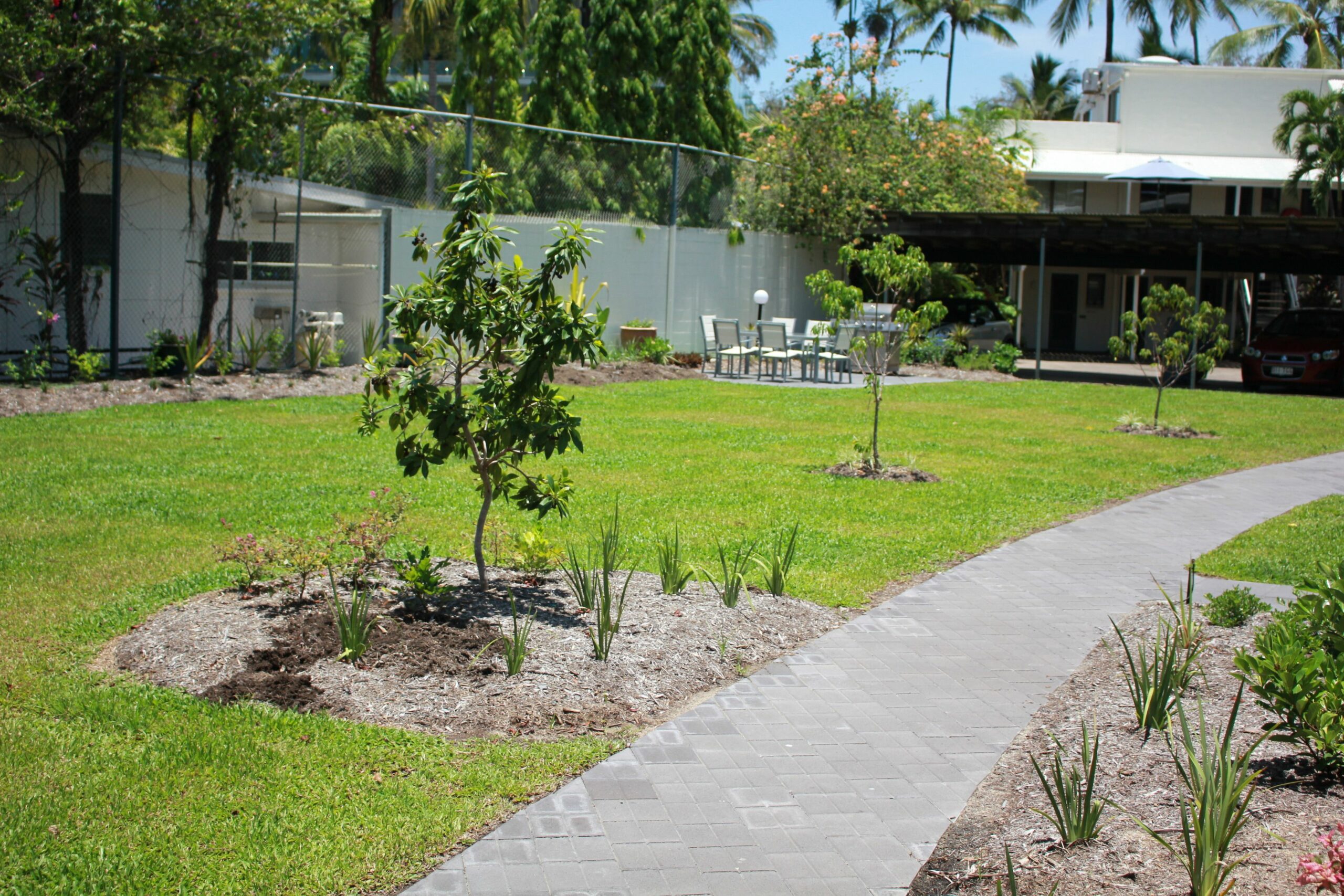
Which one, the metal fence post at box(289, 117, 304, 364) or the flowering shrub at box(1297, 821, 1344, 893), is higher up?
the metal fence post at box(289, 117, 304, 364)

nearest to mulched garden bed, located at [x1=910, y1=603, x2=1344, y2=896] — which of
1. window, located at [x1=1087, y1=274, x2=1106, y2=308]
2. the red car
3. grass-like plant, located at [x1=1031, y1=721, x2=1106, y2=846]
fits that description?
grass-like plant, located at [x1=1031, y1=721, x2=1106, y2=846]

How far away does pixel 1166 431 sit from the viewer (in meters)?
14.9

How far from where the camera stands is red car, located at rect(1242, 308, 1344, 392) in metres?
22.6

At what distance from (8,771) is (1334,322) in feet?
82.9

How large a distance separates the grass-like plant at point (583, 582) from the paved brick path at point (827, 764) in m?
0.98

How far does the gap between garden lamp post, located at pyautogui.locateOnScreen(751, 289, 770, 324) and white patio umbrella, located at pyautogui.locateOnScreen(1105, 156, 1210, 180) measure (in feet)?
36.2

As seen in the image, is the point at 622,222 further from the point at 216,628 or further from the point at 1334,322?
the point at 216,628

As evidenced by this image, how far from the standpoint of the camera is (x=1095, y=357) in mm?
34406

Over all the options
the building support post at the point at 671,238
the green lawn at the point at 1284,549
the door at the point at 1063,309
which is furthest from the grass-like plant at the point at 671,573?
the door at the point at 1063,309

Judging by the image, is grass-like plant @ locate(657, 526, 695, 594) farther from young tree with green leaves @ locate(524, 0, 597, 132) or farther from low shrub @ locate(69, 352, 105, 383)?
young tree with green leaves @ locate(524, 0, 597, 132)

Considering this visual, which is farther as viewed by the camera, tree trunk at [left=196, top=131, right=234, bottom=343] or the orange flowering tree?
the orange flowering tree

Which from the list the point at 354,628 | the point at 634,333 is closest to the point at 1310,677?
the point at 354,628

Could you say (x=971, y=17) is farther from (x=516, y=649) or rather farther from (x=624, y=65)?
(x=516, y=649)

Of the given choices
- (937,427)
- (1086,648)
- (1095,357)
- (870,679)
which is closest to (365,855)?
(870,679)
